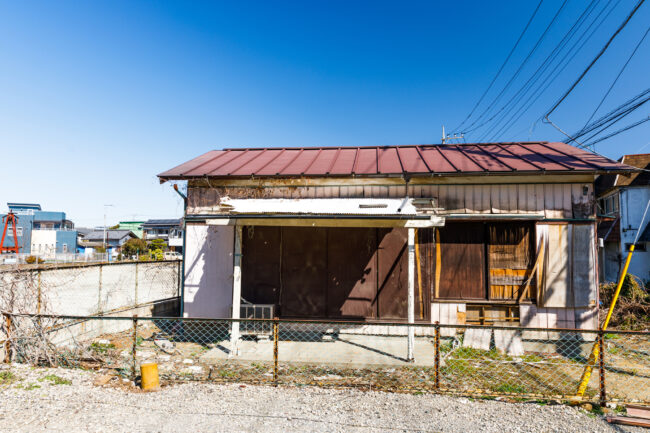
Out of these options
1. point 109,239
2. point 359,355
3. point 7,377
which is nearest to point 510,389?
point 359,355

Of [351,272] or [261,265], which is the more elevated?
[261,265]

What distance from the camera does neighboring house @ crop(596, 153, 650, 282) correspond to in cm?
1547

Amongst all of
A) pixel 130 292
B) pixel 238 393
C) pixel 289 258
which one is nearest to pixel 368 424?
pixel 238 393

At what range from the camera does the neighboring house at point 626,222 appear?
15.5 metres

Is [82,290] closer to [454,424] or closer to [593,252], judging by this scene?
[454,424]

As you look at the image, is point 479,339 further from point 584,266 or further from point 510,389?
point 584,266

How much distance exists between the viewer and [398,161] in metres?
8.55

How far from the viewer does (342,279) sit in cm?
796

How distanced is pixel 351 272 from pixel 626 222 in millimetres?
16688

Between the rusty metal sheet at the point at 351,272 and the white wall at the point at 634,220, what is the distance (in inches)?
601

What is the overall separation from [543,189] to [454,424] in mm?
5720

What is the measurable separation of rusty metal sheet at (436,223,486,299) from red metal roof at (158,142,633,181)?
1.40 metres

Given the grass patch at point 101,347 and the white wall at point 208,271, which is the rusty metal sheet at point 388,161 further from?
the grass patch at point 101,347

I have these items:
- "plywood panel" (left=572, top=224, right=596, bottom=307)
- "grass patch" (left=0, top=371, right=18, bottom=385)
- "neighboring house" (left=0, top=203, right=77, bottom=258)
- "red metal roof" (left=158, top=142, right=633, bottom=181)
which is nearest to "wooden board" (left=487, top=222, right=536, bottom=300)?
"plywood panel" (left=572, top=224, right=596, bottom=307)
